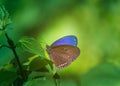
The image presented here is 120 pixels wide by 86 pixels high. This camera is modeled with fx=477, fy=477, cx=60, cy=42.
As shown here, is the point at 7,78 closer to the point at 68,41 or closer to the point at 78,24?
the point at 68,41

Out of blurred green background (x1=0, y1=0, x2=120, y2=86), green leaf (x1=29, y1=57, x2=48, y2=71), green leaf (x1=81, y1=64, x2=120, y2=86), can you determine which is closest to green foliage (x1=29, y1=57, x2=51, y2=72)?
green leaf (x1=29, y1=57, x2=48, y2=71)

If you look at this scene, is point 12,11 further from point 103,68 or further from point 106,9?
point 103,68

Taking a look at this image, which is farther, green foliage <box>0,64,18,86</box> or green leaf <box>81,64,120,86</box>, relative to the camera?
green leaf <box>81,64,120,86</box>

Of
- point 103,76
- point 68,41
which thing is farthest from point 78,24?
point 68,41

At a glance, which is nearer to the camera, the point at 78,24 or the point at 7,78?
the point at 7,78

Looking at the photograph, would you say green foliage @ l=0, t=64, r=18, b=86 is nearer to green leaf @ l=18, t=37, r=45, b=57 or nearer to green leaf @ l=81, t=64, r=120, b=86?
green leaf @ l=18, t=37, r=45, b=57

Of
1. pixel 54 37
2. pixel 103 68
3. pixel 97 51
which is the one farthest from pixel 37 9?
pixel 103 68
